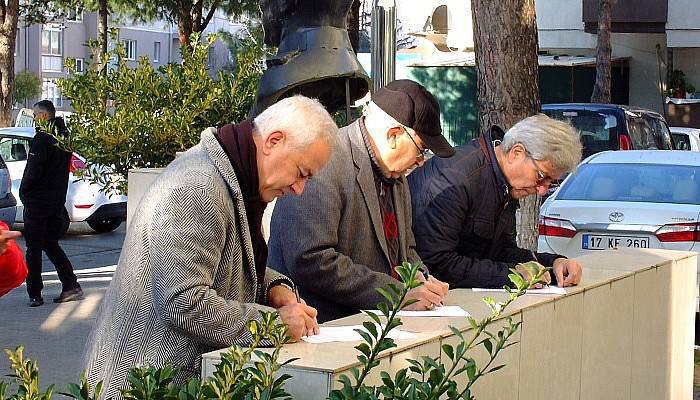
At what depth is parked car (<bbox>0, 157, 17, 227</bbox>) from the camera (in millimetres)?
15648

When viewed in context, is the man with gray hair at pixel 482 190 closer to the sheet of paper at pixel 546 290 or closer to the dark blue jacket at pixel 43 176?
the sheet of paper at pixel 546 290

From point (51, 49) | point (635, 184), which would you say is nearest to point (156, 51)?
point (51, 49)

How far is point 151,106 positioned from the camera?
8602 millimetres

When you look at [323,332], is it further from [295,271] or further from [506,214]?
[506,214]

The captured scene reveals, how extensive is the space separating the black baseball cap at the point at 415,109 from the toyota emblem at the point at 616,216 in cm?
619

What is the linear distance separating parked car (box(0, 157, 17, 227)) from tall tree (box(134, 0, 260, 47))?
14023 millimetres

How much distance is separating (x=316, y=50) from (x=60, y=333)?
15.0 ft

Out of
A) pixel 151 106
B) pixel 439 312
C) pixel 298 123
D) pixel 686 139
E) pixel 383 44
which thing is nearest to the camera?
pixel 298 123

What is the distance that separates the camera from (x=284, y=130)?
3334 millimetres

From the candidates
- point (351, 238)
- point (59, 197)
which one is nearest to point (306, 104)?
point (351, 238)

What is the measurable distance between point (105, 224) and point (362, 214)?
48.9ft

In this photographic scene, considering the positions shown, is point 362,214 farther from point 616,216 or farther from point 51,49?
point 51,49

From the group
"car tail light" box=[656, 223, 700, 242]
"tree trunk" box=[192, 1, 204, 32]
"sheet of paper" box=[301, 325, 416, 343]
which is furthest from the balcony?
"sheet of paper" box=[301, 325, 416, 343]

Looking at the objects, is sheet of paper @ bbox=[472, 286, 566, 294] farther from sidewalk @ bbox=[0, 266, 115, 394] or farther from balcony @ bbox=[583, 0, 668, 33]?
balcony @ bbox=[583, 0, 668, 33]
